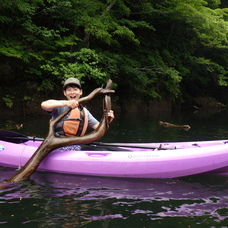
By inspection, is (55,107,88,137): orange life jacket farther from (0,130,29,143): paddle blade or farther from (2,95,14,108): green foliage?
(2,95,14,108): green foliage

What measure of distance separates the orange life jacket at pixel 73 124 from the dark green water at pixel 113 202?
596 mm

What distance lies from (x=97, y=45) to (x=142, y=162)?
429 inches

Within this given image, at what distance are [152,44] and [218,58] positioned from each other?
7.51 meters

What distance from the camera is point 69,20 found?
1245cm

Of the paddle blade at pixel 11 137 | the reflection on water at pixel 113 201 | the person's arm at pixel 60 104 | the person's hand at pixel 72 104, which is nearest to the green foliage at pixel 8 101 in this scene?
the paddle blade at pixel 11 137

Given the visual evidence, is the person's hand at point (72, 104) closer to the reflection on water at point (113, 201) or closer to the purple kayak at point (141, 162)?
the purple kayak at point (141, 162)

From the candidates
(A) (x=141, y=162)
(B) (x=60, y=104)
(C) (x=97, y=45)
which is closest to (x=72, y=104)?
(B) (x=60, y=104)

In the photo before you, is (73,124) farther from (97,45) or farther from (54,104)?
(97,45)

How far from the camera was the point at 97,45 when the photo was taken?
14.2 metres

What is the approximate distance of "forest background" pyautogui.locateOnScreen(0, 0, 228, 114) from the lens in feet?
36.5

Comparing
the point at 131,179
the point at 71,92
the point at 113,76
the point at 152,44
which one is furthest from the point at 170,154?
the point at 152,44

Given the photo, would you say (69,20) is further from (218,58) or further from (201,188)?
(218,58)

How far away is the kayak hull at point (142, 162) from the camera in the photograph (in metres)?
3.87

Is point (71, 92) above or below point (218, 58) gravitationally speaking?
below
